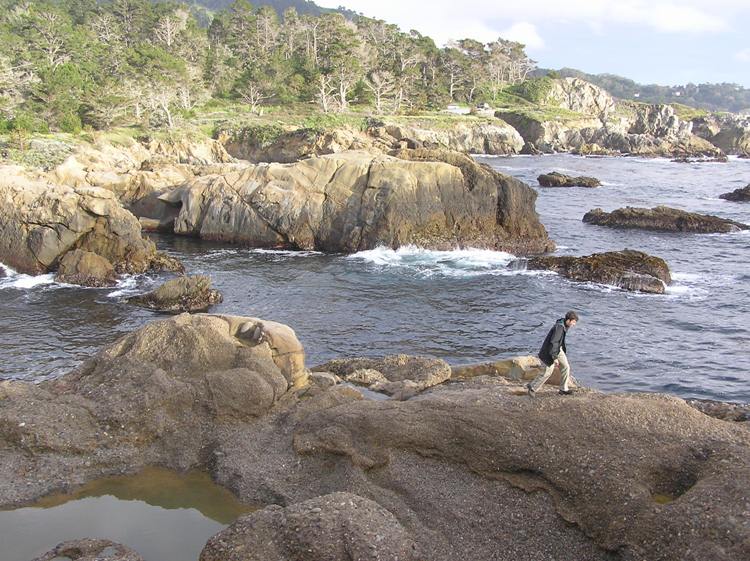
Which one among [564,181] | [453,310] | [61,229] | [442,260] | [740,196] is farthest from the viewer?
[564,181]

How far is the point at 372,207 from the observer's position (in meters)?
41.5

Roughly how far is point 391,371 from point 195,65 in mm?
98990

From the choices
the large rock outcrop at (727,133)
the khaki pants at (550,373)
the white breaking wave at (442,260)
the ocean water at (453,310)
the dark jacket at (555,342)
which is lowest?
the ocean water at (453,310)

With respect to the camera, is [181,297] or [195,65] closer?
[181,297]

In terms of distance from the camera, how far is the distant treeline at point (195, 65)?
72.8 m

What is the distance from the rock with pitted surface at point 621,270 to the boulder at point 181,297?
20.2 m

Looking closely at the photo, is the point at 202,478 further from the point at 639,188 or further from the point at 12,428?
the point at 639,188

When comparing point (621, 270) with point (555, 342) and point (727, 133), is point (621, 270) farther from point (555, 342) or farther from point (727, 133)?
point (727, 133)

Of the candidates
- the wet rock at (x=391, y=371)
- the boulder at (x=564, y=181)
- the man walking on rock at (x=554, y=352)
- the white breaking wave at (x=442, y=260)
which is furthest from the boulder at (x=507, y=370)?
the boulder at (x=564, y=181)

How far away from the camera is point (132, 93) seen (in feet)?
258

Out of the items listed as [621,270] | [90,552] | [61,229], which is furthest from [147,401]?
[621,270]

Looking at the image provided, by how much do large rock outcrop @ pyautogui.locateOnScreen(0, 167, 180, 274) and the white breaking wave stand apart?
12780 mm

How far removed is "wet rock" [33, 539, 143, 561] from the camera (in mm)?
11117

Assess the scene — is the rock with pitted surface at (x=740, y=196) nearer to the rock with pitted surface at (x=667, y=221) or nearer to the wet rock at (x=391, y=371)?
the rock with pitted surface at (x=667, y=221)
